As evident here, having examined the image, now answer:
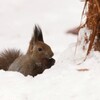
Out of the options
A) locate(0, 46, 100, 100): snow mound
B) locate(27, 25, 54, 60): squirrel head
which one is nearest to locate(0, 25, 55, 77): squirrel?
locate(27, 25, 54, 60): squirrel head

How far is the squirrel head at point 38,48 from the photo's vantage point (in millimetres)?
5363

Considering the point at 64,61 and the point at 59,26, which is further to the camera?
the point at 59,26

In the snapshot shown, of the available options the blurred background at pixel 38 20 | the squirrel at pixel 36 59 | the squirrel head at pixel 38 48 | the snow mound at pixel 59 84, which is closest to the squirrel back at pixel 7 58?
the squirrel at pixel 36 59

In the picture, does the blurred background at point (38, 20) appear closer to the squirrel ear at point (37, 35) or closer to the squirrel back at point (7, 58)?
the squirrel back at point (7, 58)

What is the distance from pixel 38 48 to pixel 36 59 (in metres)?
0.11

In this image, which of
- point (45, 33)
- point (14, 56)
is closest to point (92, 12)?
point (14, 56)

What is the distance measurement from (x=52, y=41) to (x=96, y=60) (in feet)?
14.8

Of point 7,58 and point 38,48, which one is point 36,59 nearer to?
point 38,48

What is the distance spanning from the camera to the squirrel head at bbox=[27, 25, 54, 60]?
536 cm

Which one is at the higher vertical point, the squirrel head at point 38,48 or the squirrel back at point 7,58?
A: the squirrel head at point 38,48

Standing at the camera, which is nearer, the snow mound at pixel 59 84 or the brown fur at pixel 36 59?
the snow mound at pixel 59 84

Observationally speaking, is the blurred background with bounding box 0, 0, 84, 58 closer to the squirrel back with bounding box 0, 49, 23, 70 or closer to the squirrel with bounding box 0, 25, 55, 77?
the squirrel back with bounding box 0, 49, 23, 70

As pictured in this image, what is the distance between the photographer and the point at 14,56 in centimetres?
612

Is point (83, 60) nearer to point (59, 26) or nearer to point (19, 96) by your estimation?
point (19, 96)
